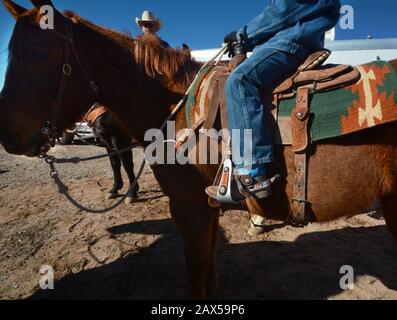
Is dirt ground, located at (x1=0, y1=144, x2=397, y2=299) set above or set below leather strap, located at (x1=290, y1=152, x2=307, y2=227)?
below

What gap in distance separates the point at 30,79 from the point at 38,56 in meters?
0.17

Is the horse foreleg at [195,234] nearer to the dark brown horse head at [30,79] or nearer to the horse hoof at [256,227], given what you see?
the dark brown horse head at [30,79]

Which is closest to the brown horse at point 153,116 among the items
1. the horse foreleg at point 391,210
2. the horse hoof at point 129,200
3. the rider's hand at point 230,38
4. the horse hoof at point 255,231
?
the horse foreleg at point 391,210

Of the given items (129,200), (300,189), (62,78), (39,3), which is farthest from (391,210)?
(129,200)

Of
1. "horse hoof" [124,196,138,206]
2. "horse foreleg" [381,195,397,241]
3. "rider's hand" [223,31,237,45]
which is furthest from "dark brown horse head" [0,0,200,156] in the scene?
"horse hoof" [124,196,138,206]

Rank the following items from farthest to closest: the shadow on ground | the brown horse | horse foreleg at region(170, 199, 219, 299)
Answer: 1. the shadow on ground
2. horse foreleg at region(170, 199, 219, 299)
3. the brown horse

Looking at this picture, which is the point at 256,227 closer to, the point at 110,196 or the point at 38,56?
the point at 110,196

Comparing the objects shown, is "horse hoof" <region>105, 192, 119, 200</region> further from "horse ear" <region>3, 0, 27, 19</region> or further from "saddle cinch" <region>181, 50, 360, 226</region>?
"saddle cinch" <region>181, 50, 360, 226</region>

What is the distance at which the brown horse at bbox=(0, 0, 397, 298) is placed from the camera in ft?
5.42

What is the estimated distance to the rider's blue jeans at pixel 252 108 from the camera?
5.57ft

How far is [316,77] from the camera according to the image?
169 centimetres

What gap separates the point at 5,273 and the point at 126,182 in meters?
3.54

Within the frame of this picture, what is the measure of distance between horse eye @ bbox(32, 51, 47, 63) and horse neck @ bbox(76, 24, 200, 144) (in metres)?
0.28
